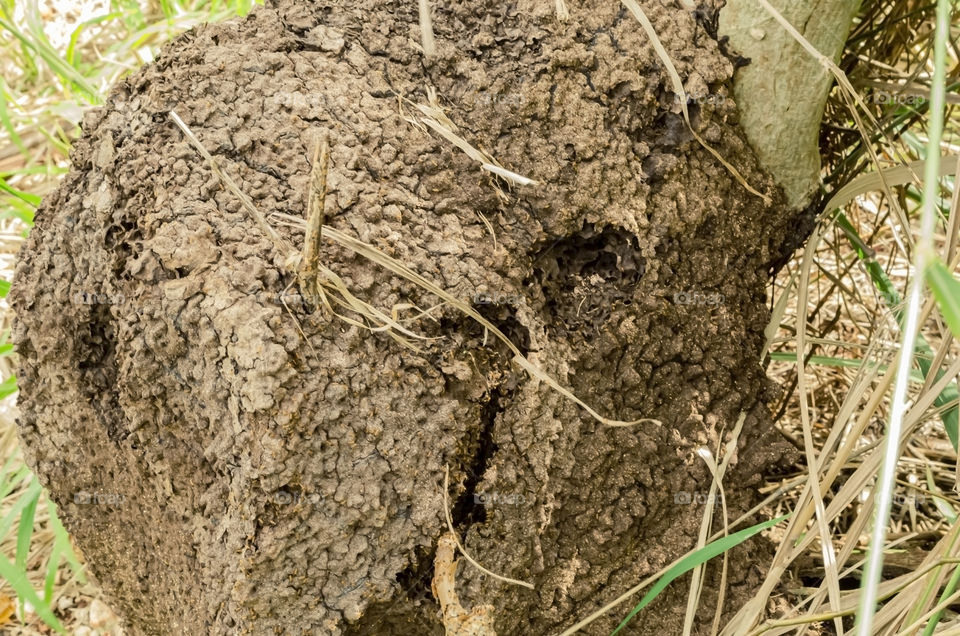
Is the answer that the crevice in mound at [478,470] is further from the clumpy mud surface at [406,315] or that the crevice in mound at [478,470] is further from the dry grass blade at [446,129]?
the dry grass blade at [446,129]

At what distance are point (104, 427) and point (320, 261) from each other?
513 millimetres

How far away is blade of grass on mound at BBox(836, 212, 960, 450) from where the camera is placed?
1288 mm

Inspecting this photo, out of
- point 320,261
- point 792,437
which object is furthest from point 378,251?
point 792,437

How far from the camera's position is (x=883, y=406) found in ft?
→ 5.86
